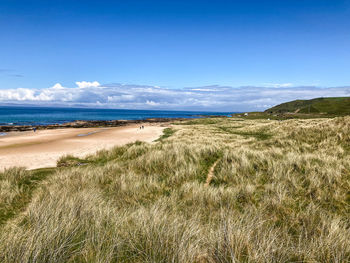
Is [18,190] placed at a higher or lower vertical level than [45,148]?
higher

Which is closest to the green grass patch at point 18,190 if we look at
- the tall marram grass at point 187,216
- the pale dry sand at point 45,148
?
the tall marram grass at point 187,216

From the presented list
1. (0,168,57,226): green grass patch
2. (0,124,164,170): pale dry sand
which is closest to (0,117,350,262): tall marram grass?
(0,168,57,226): green grass patch

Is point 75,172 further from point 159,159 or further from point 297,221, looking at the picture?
point 297,221

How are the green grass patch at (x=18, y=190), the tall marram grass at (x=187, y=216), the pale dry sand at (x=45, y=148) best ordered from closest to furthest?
the tall marram grass at (x=187, y=216) → the green grass patch at (x=18, y=190) → the pale dry sand at (x=45, y=148)

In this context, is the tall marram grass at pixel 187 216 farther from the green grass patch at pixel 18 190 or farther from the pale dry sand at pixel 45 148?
the pale dry sand at pixel 45 148

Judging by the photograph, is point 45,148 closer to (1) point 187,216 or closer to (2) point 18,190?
(2) point 18,190

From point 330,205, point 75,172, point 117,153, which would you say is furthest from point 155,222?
point 117,153

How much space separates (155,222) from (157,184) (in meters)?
2.99

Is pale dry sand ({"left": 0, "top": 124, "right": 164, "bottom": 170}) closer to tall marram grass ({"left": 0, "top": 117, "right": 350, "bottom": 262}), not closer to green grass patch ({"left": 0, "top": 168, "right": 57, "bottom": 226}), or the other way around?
green grass patch ({"left": 0, "top": 168, "right": 57, "bottom": 226})

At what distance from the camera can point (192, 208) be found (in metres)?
4.25

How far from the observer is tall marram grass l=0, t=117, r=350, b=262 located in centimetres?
254

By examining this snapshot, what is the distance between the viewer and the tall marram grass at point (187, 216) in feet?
8.32

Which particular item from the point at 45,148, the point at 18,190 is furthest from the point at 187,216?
the point at 45,148

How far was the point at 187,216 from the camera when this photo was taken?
3945 millimetres
